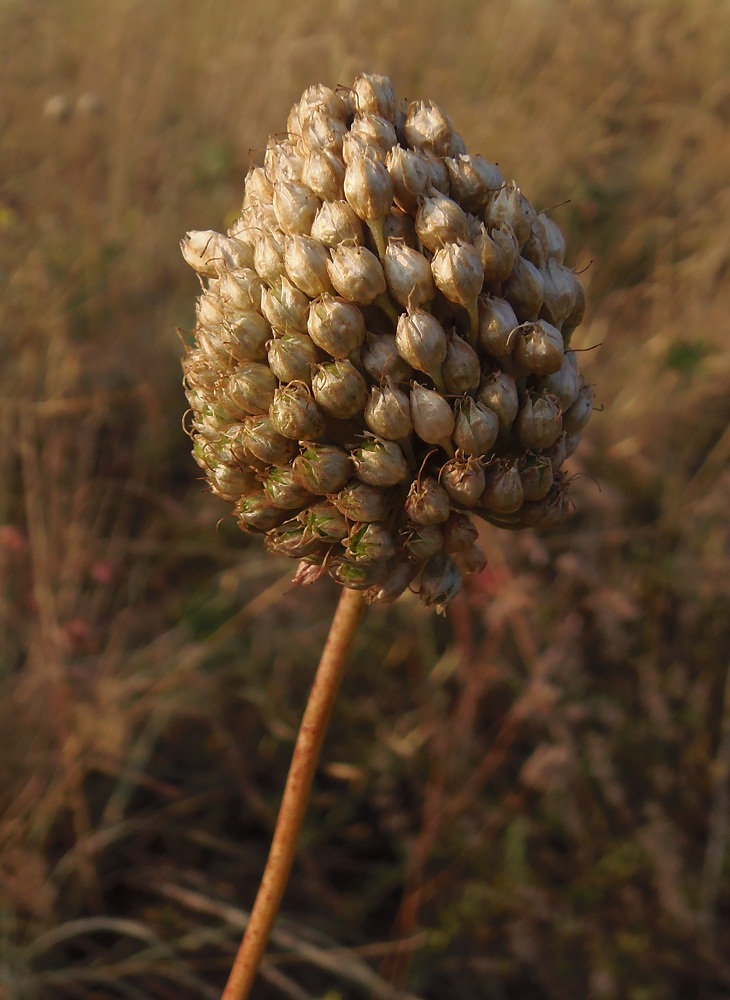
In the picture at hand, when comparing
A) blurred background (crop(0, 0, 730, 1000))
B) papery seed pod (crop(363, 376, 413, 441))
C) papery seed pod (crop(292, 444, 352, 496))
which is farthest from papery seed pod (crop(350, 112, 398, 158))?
blurred background (crop(0, 0, 730, 1000))

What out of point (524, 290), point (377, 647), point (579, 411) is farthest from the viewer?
point (377, 647)

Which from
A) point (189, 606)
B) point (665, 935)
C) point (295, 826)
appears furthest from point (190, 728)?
point (295, 826)

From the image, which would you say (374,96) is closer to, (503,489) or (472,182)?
(472,182)

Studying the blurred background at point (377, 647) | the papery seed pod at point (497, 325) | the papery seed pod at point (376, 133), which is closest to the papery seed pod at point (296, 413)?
the papery seed pod at point (497, 325)

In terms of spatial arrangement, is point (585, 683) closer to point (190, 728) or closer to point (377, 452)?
point (190, 728)

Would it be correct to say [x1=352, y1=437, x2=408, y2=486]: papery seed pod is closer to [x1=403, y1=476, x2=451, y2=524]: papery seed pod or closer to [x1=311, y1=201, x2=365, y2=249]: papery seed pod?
[x1=403, y1=476, x2=451, y2=524]: papery seed pod

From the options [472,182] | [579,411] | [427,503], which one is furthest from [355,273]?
[579,411]
